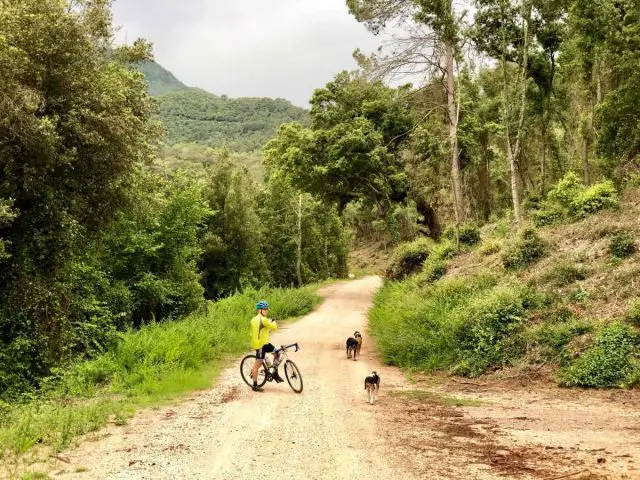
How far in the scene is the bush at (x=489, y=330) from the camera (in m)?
12.2

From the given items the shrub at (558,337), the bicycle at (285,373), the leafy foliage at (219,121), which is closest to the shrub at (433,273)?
the shrub at (558,337)

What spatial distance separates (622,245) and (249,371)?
34.1ft

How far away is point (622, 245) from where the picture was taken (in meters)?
13.6

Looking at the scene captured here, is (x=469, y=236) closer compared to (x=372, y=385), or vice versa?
(x=372, y=385)

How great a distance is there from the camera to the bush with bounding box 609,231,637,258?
13531 millimetres

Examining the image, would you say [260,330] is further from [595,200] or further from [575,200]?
[595,200]

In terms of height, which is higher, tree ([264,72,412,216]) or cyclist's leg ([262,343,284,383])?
tree ([264,72,412,216])

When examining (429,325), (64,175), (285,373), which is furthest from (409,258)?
(64,175)

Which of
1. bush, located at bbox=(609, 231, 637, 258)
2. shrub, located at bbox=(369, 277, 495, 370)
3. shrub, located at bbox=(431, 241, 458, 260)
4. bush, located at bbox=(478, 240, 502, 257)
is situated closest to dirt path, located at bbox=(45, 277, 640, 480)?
shrub, located at bbox=(369, 277, 495, 370)

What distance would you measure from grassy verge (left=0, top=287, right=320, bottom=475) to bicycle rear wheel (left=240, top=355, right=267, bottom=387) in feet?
3.30

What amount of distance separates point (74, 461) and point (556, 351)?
978cm

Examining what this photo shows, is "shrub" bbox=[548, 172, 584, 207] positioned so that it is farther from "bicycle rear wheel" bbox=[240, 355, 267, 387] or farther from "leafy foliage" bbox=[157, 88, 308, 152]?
"leafy foliage" bbox=[157, 88, 308, 152]

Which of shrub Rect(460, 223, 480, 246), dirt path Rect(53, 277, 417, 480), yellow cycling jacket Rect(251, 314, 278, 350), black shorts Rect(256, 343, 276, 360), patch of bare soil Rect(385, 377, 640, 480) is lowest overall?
patch of bare soil Rect(385, 377, 640, 480)

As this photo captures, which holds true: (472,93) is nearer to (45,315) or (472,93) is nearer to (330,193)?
(330,193)
